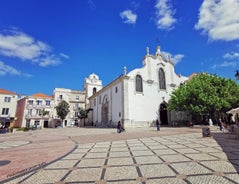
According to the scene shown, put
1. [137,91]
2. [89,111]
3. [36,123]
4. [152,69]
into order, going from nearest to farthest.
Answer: [137,91] → [152,69] → [36,123] → [89,111]

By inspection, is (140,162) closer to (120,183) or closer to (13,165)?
(120,183)

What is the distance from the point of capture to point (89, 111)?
4600cm

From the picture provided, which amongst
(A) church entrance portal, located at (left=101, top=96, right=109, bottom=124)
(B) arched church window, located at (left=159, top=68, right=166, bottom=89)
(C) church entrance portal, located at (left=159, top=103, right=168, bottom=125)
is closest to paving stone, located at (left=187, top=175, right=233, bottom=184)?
(C) church entrance portal, located at (left=159, top=103, right=168, bottom=125)

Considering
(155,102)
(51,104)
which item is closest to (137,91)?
(155,102)

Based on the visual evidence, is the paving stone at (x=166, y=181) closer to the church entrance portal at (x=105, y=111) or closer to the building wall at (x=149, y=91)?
the building wall at (x=149, y=91)

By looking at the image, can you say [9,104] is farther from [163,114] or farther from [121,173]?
[121,173]

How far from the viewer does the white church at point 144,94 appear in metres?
26.1

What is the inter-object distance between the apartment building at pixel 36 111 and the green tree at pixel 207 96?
3455cm

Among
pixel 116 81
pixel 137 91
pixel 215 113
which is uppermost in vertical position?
pixel 116 81

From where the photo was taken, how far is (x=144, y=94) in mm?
28047

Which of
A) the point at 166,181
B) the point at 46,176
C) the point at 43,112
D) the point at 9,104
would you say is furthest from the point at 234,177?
the point at 43,112

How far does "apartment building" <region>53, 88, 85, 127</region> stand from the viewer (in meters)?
45.0

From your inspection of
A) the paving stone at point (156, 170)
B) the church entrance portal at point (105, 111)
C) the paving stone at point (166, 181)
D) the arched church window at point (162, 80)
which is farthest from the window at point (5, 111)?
the paving stone at point (166, 181)

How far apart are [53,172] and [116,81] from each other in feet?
82.2
